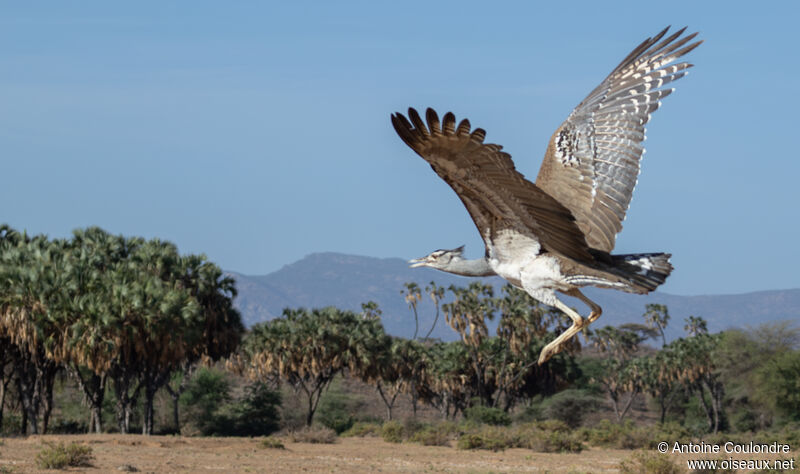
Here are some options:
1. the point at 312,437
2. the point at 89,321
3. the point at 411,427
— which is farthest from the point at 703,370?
the point at 89,321

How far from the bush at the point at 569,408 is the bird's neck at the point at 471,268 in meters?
50.0

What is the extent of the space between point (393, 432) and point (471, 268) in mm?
35633

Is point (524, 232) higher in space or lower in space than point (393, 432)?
higher

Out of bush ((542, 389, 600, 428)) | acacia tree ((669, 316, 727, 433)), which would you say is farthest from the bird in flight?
acacia tree ((669, 316, 727, 433))

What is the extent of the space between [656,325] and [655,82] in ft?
271

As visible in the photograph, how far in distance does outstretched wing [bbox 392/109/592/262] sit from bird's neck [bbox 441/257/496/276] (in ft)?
0.79

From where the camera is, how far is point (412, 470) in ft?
88.4

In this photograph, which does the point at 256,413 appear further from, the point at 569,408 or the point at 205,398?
the point at 569,408

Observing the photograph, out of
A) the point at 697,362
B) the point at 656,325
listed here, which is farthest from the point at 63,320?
the point at 656,325

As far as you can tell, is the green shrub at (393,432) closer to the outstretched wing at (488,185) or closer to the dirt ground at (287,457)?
the dirt ground at (287,457)

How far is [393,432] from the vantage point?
4103cm

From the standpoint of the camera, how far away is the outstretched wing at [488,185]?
5945 millimetres

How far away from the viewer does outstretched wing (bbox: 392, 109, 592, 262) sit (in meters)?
5.95

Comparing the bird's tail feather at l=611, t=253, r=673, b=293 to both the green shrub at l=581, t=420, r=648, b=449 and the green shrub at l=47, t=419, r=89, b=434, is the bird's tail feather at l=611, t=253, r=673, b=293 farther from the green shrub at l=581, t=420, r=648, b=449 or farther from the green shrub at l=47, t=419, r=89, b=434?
the green shrub at l=47, t=419, r=89, b=434
